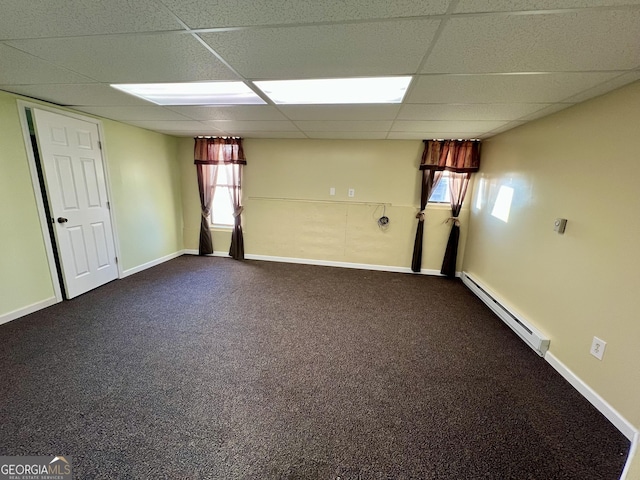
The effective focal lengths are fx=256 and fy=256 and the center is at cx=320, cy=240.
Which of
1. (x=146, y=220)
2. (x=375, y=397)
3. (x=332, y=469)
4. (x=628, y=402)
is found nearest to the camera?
(x=332, y=469)

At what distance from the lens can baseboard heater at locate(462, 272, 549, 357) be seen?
7.27 ft

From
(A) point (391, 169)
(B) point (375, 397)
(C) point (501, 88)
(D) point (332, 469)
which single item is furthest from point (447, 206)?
(D) point (332, 469)

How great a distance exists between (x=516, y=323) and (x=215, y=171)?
4654mm

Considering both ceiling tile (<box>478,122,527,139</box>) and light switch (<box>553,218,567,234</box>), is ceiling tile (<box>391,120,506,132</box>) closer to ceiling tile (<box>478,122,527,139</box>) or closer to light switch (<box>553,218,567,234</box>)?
ceiling tile (<box>478,122,527,139</box>)

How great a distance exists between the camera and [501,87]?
1.80 meters

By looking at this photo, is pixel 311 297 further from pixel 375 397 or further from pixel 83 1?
pixel 83 1

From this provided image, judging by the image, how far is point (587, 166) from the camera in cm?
193

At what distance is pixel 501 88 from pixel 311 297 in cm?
271

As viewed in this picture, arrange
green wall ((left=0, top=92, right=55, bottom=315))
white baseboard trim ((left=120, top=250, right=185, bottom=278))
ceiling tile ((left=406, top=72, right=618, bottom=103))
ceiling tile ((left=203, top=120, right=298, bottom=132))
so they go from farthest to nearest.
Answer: white baseboard trim ((left=120, top=250, right=185, bottom=278))
ceiling tile ((left=203, top=120, right=298, bottom=132))
green wall ((left=0, top=92, right=55, bottom=315))
ceiling tile ((left=406, top=72, right=618, bottom=103))

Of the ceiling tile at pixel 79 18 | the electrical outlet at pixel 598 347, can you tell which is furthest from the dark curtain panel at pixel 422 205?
the ceiling tile at pixel 79 18

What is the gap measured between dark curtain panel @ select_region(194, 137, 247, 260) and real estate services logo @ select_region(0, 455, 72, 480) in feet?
11.2

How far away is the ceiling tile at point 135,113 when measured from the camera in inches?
106

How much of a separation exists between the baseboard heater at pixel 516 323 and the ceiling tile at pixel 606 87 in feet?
6.30

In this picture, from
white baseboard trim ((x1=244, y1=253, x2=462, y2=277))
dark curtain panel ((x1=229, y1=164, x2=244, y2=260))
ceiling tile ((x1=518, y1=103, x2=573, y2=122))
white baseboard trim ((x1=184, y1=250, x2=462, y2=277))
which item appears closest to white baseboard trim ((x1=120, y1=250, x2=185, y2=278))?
white baseboard trim ((x1=184, y1=250, x2=462, y2=277))
